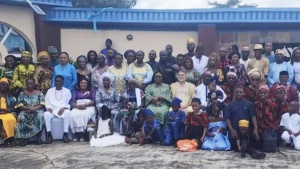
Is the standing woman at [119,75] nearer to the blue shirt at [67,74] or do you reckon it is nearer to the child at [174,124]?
the blue shirt at [67,74]

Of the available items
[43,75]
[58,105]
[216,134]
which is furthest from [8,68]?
[216,134]

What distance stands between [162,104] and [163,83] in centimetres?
42

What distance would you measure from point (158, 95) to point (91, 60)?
5.30 ft

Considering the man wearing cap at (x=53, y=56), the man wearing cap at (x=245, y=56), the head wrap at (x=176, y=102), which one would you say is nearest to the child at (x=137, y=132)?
the head wrap at (x=176, y=102)

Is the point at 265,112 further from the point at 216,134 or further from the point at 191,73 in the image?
the point at 191,73

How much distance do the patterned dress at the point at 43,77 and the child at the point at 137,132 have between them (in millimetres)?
1839

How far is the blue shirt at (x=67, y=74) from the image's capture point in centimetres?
723

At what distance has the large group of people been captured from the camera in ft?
20.2

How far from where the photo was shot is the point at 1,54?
8.70 meters

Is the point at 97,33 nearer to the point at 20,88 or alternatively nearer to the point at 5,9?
the point at 5,9

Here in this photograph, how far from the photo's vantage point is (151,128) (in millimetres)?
6578

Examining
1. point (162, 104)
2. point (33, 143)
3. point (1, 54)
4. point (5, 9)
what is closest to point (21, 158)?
point (33, 143)

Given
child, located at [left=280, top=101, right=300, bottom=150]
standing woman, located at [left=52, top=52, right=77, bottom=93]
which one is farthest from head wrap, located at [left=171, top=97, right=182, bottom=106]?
standing woman, located at [left=52, top=52, right=77, bottom=93]

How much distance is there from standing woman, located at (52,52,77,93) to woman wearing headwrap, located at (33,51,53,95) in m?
0.13
